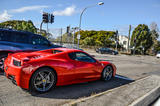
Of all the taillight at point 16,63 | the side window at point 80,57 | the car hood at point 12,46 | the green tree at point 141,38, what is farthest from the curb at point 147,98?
the green tree at point 141,38

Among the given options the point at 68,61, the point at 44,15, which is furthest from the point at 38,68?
the point at 44,15

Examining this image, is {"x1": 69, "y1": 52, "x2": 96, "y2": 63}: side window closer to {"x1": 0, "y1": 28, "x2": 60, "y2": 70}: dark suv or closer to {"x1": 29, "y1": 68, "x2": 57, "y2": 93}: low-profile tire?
{"x1": 29, "y1": 68, "x2": 57, "y2": 93}: low-profile tire

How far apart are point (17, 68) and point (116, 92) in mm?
2804

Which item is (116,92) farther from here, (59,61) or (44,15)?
(44,15)

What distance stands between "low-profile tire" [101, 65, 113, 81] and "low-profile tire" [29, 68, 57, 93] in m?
2.24

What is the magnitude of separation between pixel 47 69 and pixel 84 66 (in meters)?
1.33

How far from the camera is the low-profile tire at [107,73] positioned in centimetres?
534

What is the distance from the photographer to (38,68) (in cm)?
347

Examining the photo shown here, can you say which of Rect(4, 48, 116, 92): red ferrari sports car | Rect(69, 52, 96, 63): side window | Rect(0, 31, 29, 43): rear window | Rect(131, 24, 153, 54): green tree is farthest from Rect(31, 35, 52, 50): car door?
Rect(131, 24, 153, 54): green tree

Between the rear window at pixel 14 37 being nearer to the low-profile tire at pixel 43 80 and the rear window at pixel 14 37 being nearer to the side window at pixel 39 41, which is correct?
the side window at pixel 39 41

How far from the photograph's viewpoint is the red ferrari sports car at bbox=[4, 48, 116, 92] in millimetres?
3366

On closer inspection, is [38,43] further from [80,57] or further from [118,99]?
[118,99]

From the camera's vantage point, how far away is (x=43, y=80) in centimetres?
364

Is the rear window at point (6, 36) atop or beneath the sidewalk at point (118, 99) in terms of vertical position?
atop
